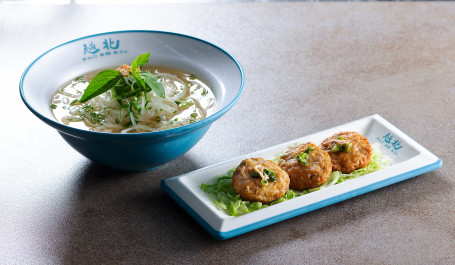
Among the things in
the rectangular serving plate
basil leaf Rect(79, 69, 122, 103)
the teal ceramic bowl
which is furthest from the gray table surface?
basil leaf Rect(79, 69, 122, 103)

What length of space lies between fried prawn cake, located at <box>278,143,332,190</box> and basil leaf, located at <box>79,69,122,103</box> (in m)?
0.50

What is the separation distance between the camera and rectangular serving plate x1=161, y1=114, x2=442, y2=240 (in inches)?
51.8

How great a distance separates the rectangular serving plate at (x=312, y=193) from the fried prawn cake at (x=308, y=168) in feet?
0.12

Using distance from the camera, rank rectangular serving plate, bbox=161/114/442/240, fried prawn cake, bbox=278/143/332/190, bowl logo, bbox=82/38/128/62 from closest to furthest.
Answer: rectangular serving plate, bbox=161/114/442/240 < fried prawn cake, bbox=278/143/332/190 < bowl logo, bbox=82/38/128/62

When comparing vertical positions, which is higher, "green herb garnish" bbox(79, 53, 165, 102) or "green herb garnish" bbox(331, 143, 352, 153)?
Result: "green herb garnish" bbox(79, 53, 165, 102)

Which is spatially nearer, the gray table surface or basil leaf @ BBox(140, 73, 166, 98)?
the gray table surface

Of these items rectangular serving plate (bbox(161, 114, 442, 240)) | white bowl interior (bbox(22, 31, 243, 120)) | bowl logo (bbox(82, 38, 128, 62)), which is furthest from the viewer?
bowl logo (bbox(82, 38, 128, 62))

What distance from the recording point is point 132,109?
1.47 metres

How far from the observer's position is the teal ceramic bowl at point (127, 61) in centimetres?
135

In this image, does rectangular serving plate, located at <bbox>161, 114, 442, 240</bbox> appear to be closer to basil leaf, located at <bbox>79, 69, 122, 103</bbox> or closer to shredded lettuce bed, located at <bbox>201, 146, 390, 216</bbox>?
shredded lettuce bed, located at <bbox>201, 146, 390, 216</bbox>

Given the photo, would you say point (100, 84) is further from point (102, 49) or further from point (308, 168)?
point (308, 168)

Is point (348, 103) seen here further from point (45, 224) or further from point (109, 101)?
point (45, 224)

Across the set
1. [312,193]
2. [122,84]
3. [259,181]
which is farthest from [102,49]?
[312,193]

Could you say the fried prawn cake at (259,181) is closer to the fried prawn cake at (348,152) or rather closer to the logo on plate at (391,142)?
the fried prawn cake at (348,152)
